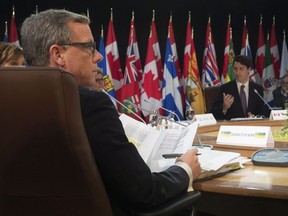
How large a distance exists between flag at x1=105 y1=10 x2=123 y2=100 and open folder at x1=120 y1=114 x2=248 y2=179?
130 inches

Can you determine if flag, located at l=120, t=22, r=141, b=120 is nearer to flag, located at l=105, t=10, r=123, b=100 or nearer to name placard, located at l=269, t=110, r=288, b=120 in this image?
flag, located at l=105, t=10, r=123, b=100

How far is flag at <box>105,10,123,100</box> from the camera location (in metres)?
4.97

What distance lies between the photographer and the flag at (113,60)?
16.3ft

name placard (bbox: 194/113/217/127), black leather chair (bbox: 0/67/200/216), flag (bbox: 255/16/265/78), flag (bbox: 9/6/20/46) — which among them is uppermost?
flag (bbox: 9/6/20/46)

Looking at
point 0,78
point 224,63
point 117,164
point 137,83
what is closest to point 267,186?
point 117,164

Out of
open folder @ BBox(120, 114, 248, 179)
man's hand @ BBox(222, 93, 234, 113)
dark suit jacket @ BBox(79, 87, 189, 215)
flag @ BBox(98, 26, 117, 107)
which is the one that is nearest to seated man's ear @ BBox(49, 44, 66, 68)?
dark suit jacket @ BBox(79, 87, 189, 215)

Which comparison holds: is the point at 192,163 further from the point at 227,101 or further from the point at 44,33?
the point at 227,101

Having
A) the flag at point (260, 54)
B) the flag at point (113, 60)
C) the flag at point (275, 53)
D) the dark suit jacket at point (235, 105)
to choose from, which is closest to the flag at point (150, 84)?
the flag at point (113, 60)

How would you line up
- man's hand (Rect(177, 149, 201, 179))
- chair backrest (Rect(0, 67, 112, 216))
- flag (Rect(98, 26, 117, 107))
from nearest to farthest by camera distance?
chair backrest (Rect(0, 67, 112, 216)), man's hand (Rect(177, 149, 201, 179)), flag (Rect(98, 26, 117, 107))

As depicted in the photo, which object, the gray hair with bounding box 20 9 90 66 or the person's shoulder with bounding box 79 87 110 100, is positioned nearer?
the person's shoulder with bounding box 79 87 110 100

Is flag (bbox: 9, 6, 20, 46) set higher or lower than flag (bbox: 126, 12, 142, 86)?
higher

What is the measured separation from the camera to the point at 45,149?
1001 mm

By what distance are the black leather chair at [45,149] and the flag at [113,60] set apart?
3951mm

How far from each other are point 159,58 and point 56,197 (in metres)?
4.32
